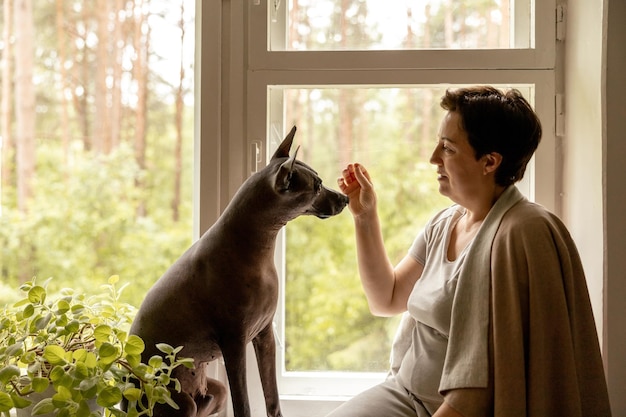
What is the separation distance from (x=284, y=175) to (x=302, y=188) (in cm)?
5

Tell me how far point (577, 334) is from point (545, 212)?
239mm

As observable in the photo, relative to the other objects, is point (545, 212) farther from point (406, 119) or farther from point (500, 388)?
point (406, 119)

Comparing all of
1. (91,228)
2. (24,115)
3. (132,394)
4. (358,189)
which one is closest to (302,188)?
(358,189)

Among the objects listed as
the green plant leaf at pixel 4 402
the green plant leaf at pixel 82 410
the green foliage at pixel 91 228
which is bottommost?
the green plant leaf at pixel 82 410

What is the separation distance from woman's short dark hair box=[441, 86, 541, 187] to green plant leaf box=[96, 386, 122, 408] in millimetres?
835

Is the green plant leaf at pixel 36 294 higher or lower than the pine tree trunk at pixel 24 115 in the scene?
lower

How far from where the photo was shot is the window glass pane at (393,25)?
5.40 ft

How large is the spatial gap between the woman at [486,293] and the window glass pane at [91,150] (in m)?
0.54

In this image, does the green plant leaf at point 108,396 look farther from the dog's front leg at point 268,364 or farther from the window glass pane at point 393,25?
the window glass pane at point 393,25

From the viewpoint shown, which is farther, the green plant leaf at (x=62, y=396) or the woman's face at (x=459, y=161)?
the woman's face at (x=459, y=161)

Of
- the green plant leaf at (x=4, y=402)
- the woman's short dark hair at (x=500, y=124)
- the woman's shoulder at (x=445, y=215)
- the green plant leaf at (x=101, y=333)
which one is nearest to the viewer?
the green plant leaf at (x=4, y=402)

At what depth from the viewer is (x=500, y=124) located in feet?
4.34

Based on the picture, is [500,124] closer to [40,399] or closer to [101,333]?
[101,333]
